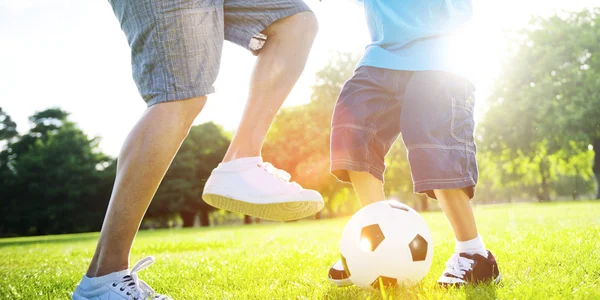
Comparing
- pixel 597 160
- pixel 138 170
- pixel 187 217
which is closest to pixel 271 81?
pixel 138 170

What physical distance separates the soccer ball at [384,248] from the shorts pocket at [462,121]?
619mm

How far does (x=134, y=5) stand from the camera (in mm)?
2326

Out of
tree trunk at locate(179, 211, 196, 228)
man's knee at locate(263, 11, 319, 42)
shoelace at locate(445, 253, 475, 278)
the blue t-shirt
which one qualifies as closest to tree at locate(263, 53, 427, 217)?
tree trunk at locate(179, 211, 196, 228)

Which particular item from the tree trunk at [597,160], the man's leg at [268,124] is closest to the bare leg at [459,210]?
the man's leg at [268,124]

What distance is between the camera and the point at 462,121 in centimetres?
312

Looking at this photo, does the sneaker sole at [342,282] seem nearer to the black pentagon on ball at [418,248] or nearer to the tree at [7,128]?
the black pentagon on ball at [418,248]

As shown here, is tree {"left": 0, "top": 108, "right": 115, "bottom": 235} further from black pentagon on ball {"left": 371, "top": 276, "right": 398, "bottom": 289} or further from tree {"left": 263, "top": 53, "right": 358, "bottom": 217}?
black pentagon on ball {"left": 371, "top": 276, "right": 398, "bottom": 289}

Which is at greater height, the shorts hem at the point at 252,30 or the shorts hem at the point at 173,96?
the shorts hem at the point at 252,30

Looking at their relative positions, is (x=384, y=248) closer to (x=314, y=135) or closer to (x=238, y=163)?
(x=238, y=163)

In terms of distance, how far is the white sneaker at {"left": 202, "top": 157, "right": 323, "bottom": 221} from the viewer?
2383 mm

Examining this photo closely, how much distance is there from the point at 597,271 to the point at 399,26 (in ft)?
6.66

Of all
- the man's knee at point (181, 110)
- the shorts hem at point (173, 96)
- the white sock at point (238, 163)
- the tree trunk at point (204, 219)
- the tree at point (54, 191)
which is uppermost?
the shorts hem at point (173, 96)

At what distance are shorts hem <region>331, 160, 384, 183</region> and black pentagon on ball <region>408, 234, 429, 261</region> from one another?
59 centimetres

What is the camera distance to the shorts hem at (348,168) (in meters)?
3.21
